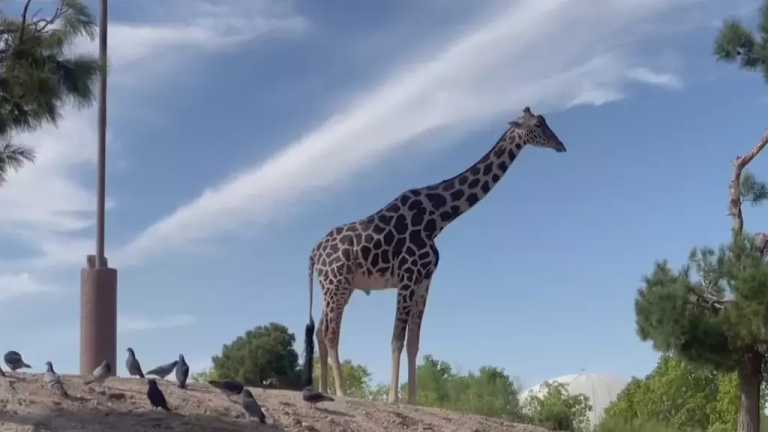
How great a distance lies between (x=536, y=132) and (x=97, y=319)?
7.04 m

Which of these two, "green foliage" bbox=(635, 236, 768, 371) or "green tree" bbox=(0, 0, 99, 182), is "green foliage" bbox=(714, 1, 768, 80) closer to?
"green foliage" bbox=(635, 236, 768, 371)

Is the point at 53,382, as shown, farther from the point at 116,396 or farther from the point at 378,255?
the point at 378,255

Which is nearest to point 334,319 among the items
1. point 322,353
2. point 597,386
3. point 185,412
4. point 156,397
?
point 322,353

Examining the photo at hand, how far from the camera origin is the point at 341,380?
53.7 feet

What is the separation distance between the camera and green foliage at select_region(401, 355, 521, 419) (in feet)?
71.9

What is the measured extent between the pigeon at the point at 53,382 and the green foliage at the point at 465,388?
910 centimetres

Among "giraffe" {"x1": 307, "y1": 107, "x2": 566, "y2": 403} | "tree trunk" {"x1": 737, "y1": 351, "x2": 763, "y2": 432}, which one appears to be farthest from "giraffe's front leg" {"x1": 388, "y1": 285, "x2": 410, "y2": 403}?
"tree trunk" {"x1": 737, "y1": 351, "x2": 763, "y2": 432}

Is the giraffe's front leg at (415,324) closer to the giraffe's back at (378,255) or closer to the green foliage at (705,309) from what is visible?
the giraffe's back at (378,255)

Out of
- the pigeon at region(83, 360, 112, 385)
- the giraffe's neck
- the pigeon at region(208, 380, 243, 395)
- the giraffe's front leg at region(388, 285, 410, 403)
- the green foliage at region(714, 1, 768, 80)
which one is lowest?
the pigeon at region(208, 380, 243, 395)

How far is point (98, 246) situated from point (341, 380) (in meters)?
4.00

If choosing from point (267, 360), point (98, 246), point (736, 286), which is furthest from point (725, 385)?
point (98, 246)

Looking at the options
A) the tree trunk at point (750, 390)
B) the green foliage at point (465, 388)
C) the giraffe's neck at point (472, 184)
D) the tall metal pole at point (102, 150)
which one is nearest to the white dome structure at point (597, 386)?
the green foliage at point (465, 388)

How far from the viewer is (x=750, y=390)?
826 inches

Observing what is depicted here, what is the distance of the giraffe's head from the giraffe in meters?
1.45
